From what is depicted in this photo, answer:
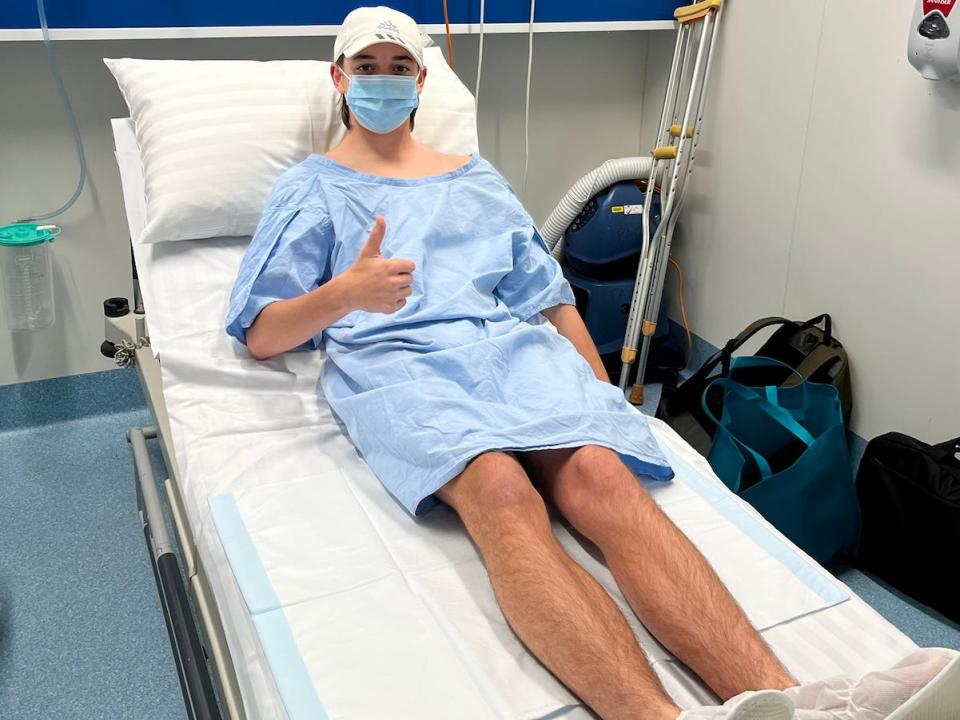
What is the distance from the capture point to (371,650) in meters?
1.27

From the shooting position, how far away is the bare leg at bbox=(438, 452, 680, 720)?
3.80 feet

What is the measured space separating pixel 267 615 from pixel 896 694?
811 mm

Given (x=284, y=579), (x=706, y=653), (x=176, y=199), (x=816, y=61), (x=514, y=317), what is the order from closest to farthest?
(x=706, y=653) → (x=284, y=579) → (x=514, y=317) → (x=176, y=199) → (x=816, y=61)

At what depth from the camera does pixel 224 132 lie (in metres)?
2.16

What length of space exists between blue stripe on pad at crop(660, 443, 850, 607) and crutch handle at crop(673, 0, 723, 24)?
1505mm

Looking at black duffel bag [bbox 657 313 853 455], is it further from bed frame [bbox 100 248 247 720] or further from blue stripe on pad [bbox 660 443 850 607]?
bed frame [bbox 100 248 247 720]

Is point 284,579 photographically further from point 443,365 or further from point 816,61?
point 816,61

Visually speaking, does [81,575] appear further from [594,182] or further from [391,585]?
[594,182]

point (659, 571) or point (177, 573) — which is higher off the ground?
point (659, 571)

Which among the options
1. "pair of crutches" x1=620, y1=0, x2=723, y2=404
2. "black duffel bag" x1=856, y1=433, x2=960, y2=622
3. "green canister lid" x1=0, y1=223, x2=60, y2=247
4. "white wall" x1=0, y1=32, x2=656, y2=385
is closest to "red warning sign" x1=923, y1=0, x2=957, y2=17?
"pair of crutches" x1=620, y1=0, x2=723, y2=404

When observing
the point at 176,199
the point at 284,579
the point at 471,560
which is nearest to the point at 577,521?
the point at 471,560

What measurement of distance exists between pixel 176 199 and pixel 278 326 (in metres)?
0.53

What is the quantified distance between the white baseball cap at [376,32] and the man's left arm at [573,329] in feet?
1.98

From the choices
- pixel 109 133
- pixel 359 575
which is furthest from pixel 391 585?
pixel 109 133
